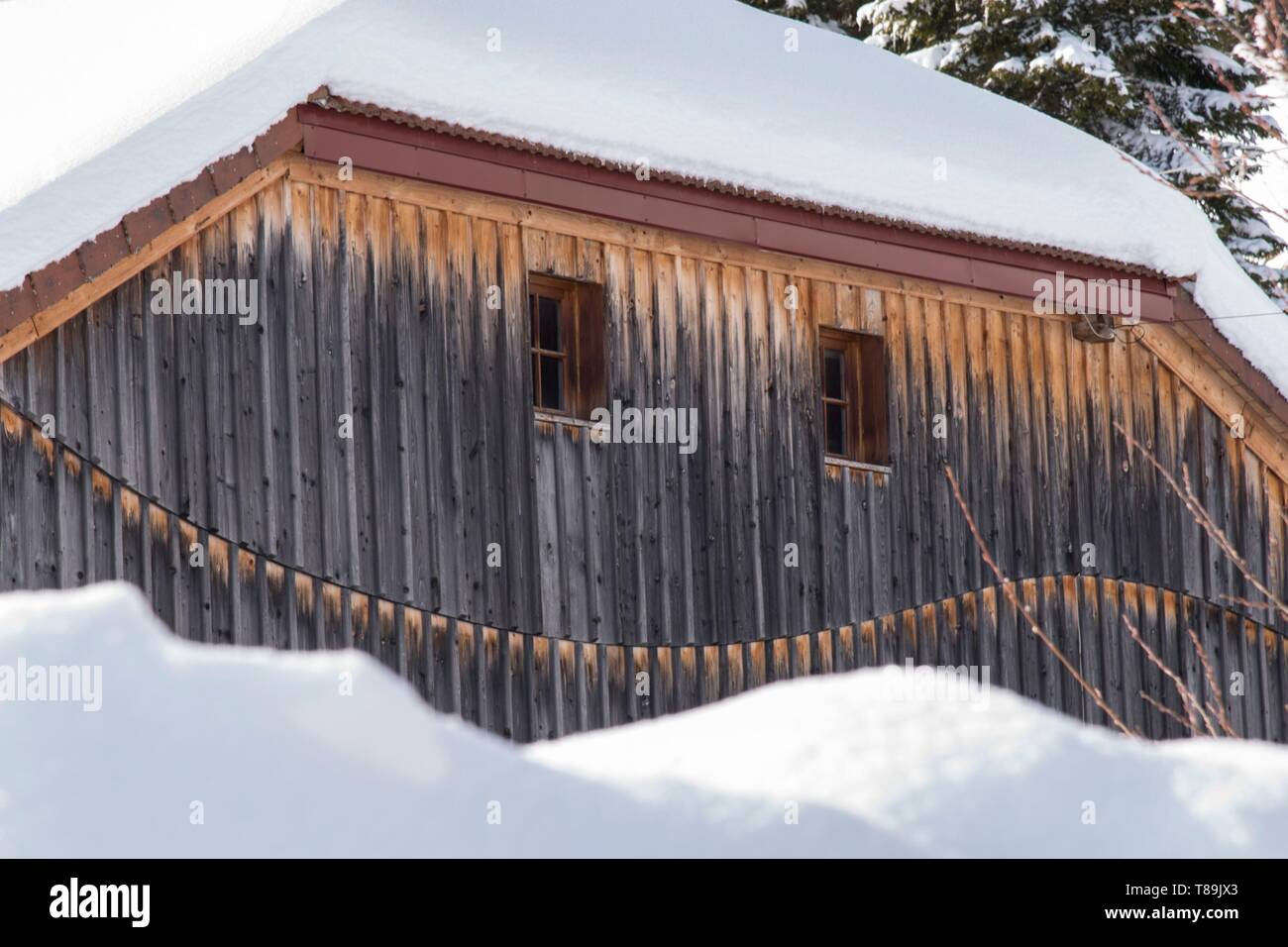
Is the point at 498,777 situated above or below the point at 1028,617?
below

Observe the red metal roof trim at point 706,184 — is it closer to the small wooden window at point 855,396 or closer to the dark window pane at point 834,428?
the small wooden window at point 855,396

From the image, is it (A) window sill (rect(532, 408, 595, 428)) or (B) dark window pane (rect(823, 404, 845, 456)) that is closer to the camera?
(A) window sill (rect(532, 408, 595, 428))

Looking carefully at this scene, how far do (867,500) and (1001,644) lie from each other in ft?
5.22

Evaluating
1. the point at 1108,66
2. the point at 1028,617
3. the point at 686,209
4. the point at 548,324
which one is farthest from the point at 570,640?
the point at 1108,66

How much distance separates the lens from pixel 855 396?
1183 cm

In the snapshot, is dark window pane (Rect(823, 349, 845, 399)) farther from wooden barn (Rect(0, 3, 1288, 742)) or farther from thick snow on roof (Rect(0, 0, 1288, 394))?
thick snow on roof (Rect(0, 0, 1288, 394))

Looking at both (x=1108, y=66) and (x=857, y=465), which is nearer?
(x=857, y=465)

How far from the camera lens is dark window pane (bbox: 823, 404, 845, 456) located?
11742 mm

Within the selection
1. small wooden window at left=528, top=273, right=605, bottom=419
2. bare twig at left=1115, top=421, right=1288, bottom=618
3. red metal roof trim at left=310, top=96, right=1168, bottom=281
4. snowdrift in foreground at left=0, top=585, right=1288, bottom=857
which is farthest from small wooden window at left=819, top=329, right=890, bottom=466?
snowdrift in foreground at left=0, top=585, right=1288, bottom=857

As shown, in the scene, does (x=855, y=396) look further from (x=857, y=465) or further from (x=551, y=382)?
(x=551, y=382)

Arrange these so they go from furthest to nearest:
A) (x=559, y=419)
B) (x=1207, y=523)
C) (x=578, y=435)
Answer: (x=578, y=435), (x=559, y=419), (x=1207, y=523)

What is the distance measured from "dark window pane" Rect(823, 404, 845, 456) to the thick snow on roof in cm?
133

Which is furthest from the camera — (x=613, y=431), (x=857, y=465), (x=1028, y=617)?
(x=857, y=465)

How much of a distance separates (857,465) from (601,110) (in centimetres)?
302
